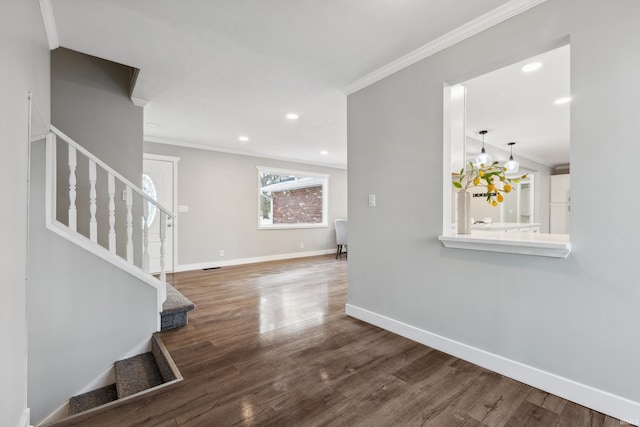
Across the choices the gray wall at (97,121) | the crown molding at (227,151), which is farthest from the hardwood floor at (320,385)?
the crown molding at (227,151)

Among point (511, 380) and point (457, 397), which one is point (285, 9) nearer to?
point (457, 397)

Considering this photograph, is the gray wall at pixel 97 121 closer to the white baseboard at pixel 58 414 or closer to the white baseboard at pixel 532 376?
the white baseboard at pixel 58 414

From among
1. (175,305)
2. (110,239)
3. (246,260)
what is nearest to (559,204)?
(246,260)

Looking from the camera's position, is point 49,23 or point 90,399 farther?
point 90,399

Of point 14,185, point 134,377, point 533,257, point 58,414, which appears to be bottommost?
point 58,414

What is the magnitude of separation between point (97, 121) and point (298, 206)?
462cm

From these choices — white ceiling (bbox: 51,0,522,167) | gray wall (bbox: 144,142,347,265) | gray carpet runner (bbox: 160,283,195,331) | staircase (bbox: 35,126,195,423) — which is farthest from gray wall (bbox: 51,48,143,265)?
gray wall (bbox: 144,142,347,265)

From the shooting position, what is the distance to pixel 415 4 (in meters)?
1.81

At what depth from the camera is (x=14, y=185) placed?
137cm

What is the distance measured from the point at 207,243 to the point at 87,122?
2.94 m

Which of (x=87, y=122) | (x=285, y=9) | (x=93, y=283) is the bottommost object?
(x=93, y=283)

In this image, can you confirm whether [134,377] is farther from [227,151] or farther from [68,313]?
[227,151]

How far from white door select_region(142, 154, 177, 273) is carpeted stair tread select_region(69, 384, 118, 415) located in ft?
9.26

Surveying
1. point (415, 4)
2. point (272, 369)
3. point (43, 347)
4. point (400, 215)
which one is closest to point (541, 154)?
point (400, 215)
